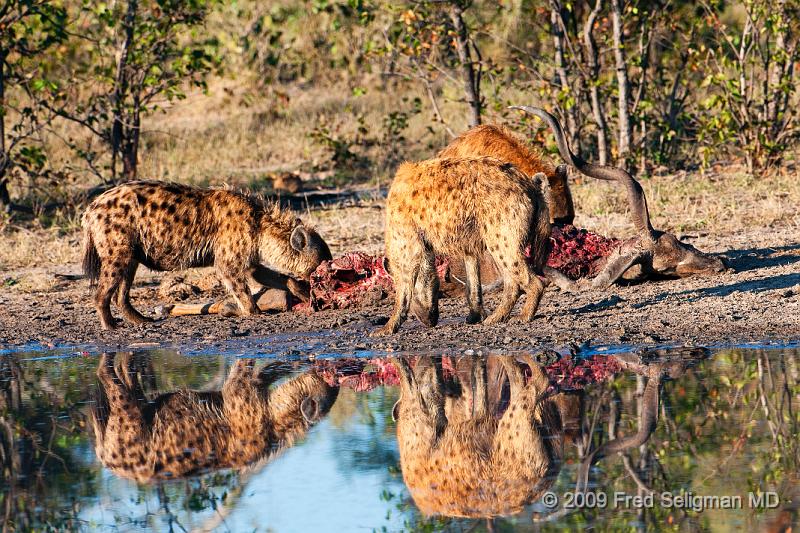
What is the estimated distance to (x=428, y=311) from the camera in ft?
27.6

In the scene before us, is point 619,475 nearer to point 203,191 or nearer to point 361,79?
point 203,191

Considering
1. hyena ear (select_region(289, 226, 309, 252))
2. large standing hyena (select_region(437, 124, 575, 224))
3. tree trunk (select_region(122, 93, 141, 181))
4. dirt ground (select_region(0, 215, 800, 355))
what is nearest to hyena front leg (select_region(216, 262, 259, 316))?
dirt ground (select_region(0, 215, 800, 355))

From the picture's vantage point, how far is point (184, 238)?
9578mm

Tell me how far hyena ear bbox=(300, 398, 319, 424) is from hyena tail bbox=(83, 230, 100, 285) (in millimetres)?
3561

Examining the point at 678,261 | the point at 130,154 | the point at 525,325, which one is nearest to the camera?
the point at 525,325

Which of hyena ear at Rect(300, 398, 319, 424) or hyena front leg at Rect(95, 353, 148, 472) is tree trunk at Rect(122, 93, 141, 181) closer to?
hyena front leg at Rect(95, 353, 148, 472)

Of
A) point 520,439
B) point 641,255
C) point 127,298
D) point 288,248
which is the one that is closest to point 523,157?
point 641,255

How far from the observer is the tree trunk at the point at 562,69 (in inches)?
557

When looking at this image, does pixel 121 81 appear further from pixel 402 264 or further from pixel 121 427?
pixel 121 427

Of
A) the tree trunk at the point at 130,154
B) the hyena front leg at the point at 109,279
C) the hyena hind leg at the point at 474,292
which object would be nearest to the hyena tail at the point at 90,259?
the hyena front leg at the point at 109,279

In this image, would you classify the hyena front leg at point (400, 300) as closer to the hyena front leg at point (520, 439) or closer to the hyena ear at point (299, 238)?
the hyena ear at point (299, 238)

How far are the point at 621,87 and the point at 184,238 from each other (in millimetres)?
6395

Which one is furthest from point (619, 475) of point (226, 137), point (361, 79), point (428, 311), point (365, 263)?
point (361, 79)

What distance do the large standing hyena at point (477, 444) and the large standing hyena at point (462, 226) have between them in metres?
1.33
